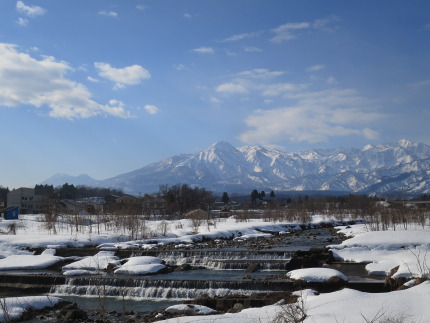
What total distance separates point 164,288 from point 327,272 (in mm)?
6646

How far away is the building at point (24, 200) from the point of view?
323ft

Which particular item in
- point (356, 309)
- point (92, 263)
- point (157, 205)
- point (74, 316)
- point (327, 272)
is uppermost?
point (157, 205)

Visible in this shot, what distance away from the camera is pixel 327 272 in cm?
1792

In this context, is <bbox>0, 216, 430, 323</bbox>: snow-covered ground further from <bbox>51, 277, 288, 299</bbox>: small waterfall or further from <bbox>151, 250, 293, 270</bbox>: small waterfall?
<bbox>151, 250, 293, 270</bbox>: small waterfall

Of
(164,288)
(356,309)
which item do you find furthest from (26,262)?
(356,309)

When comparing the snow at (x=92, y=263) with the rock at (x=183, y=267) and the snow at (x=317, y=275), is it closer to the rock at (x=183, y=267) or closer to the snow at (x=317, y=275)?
the rock at (x=183, y=267)

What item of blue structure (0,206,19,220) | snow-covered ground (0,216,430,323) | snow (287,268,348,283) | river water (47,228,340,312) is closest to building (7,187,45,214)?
blue structure (0,206,19,220)

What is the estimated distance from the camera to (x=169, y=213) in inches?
3172

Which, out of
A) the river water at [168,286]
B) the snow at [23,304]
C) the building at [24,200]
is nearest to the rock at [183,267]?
the river water at [168,286]

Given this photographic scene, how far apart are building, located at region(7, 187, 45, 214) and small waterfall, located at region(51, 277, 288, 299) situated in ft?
273

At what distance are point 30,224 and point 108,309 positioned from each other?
35960 millimetres

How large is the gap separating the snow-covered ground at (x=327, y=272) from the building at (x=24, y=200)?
5715cm

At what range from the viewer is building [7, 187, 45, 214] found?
9850 cm

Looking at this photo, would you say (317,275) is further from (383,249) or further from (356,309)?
(383,249)
